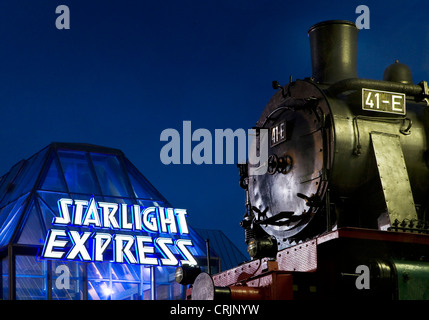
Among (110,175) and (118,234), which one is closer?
(118,234)

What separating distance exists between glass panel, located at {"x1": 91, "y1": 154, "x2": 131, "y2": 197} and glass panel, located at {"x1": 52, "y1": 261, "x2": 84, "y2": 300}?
4253mm

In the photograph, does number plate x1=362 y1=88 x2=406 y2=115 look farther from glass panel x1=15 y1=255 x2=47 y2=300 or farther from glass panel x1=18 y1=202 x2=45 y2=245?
glass panel x1=18 y1=202 x2=45 y2=245

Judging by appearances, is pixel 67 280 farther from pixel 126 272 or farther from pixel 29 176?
pixel 29 176

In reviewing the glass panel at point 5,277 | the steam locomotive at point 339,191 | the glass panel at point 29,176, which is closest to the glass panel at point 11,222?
the glass panel at point 5,277

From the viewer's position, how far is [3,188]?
2827 cm

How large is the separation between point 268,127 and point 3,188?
21.1 meters

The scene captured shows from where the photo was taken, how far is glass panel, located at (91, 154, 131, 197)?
27.2 metres

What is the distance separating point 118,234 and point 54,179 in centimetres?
340

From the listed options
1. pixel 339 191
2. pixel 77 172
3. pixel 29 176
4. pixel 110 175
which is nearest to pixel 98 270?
pixel 77 172

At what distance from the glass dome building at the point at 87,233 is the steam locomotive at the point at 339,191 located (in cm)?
1450

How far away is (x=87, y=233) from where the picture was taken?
78.1ft

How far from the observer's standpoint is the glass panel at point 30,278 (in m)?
21.8
